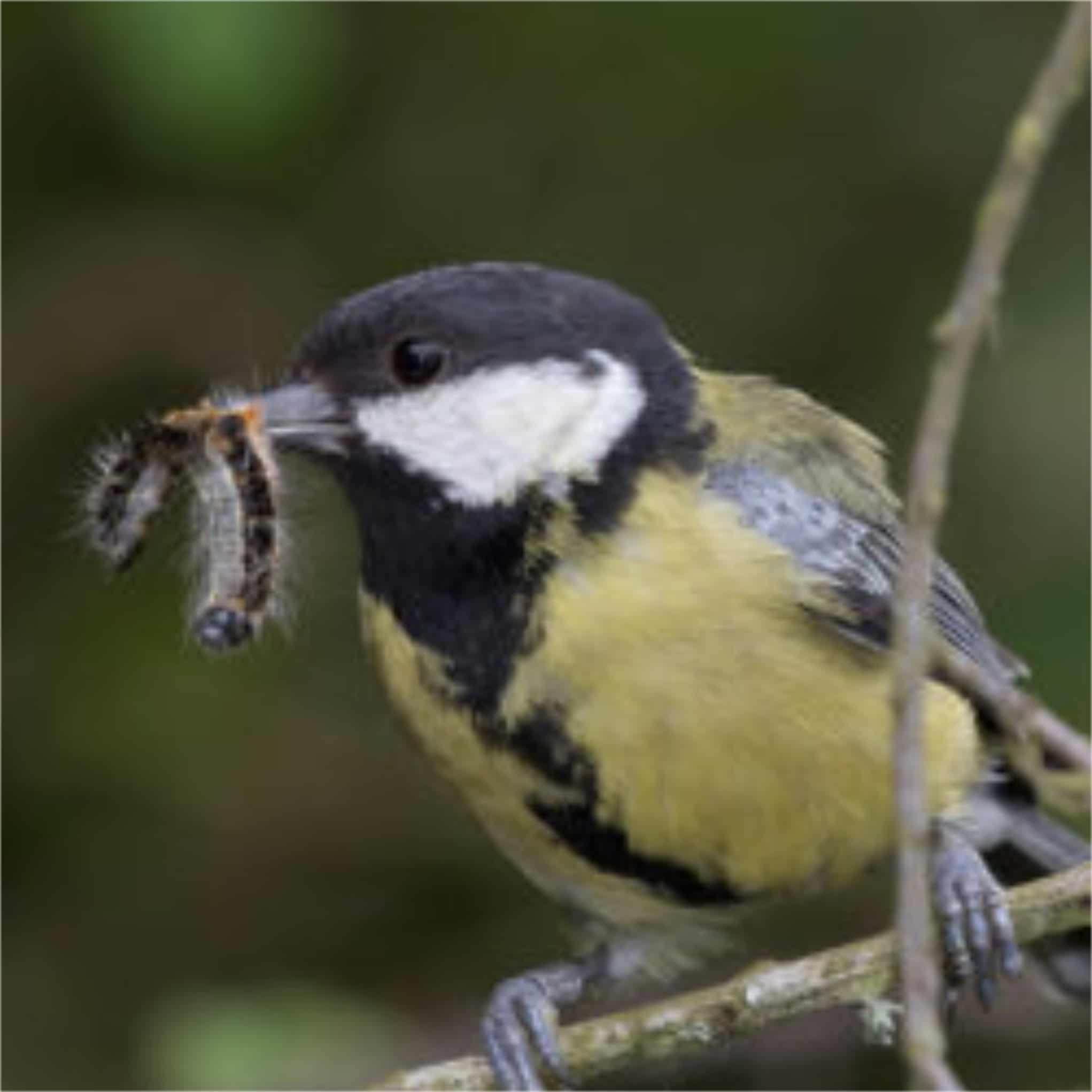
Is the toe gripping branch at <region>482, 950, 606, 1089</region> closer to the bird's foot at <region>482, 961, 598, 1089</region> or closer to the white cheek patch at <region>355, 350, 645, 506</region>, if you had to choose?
the bird's foot at <region>482, 961, 598, 1089</region>

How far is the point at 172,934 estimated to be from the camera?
16.2ft

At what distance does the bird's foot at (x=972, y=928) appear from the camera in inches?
134

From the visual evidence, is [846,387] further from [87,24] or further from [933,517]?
[933,517]

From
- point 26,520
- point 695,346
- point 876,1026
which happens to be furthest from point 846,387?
point 876,1026

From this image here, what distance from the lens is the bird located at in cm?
326

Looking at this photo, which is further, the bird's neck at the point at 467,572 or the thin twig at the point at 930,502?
the bird's neck at the point at 467,572

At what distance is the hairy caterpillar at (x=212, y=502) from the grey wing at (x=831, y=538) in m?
0.54

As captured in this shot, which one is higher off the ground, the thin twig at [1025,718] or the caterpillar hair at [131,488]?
the caterpillar hair at [131,488]

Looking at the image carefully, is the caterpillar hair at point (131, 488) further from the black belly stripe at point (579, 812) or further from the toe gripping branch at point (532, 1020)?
the toe gripping branch at point (532, 1020)

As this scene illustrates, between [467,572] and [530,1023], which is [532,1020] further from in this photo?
[467,572]

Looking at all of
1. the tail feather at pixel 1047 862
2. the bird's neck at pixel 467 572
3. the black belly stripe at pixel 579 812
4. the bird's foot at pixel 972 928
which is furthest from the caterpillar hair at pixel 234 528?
the tail feather at pixel 1047 862

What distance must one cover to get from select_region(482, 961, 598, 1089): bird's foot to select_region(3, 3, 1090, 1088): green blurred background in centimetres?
79

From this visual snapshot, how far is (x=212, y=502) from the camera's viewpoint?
3.37m

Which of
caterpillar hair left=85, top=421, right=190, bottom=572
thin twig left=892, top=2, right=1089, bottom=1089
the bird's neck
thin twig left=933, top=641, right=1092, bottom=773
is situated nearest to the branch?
the bird's neck
